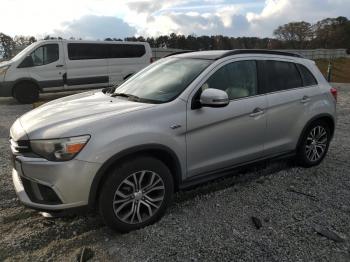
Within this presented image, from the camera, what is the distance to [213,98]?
3844 mm

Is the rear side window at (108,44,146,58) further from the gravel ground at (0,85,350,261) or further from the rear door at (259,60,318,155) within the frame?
the rear door at (259,60,318,155)

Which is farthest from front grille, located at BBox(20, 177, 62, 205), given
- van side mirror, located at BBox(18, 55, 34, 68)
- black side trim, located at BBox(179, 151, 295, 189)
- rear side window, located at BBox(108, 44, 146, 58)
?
rear side window, located at BBox(108, 44, 146, 58)

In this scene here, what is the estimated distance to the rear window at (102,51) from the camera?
13.4 m

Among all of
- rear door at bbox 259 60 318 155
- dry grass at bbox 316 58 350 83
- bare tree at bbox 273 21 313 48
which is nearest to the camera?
rear door at bbox 259 60 318 155

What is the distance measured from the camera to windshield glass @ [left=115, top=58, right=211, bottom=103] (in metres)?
4.11

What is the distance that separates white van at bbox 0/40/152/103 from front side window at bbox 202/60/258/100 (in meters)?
9.80

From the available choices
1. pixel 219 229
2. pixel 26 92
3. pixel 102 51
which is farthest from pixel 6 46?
pixel 219 229

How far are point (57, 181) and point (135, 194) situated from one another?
75cm

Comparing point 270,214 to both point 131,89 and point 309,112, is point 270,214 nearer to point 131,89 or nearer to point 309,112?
point 309,112

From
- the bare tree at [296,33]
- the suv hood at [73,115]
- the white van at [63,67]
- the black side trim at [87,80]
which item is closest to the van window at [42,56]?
the white van at [63,67]

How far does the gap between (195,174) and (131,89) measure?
1.26 m

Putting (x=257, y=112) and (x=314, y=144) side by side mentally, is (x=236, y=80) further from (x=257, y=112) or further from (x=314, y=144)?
(x=314, y=144)

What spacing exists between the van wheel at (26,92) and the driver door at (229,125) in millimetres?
9907

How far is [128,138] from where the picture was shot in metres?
3.50
